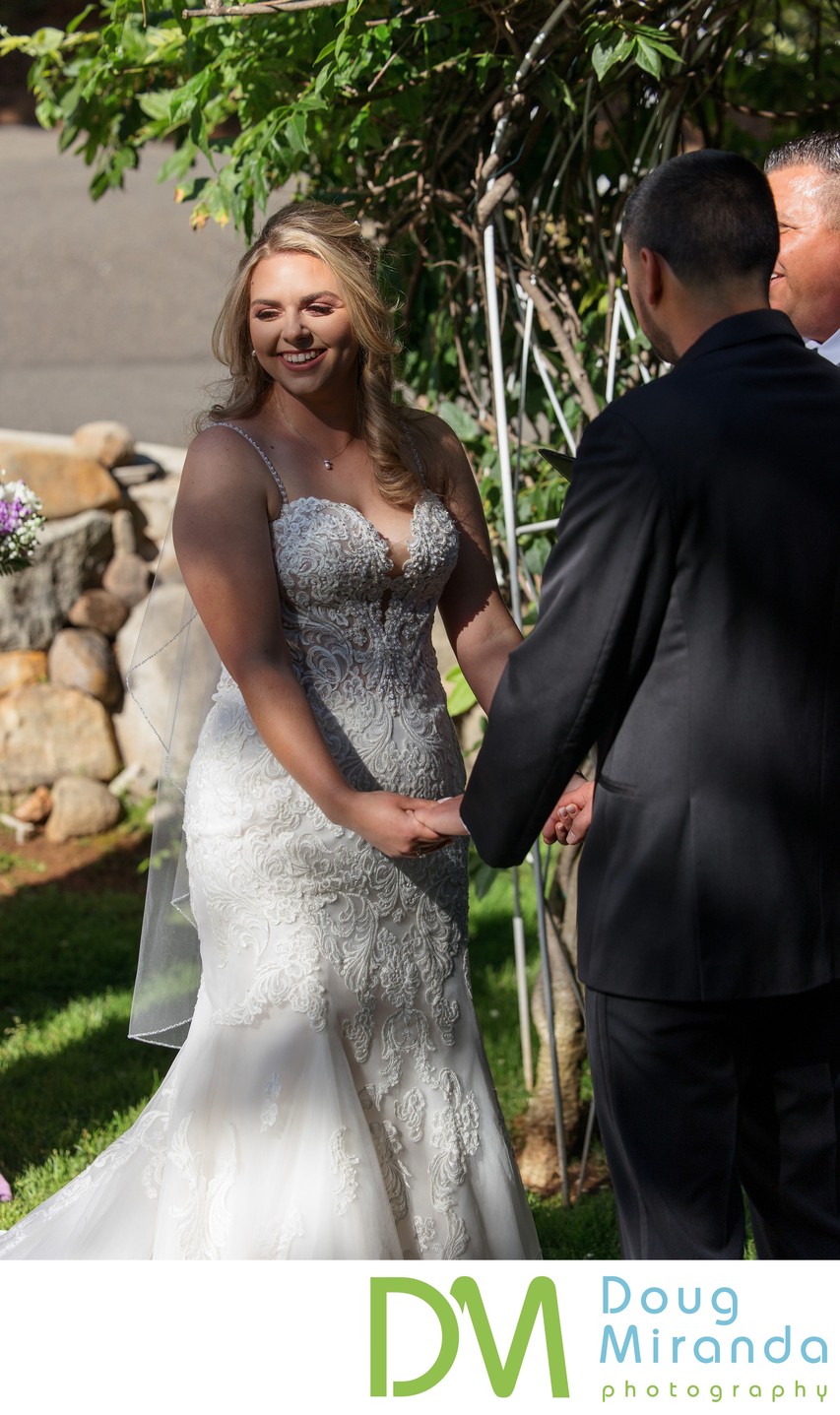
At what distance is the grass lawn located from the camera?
3641 mm

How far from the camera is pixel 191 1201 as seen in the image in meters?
2.62

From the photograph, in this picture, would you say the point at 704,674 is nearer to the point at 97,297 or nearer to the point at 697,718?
the point at 697,718

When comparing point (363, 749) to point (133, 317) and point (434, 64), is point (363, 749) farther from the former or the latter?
point (133, 317)

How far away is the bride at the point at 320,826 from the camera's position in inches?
98.6

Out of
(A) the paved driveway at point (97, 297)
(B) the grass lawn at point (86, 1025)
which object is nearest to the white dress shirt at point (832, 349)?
(B) the grass lawn at point (86, 1025)

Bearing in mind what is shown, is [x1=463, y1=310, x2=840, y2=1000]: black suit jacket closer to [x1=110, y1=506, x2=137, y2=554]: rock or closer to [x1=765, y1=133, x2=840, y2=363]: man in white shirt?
[x1=765, y1=133, x2=840, y2=363]: man in white shirt

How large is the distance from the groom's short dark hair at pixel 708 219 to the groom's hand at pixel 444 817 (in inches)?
36.1

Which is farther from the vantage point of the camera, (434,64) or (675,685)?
(434,64)

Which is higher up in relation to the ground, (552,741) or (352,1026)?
A: (552,741)

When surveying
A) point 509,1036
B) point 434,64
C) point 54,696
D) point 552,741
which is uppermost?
point 434,64

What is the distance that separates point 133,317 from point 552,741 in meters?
11.3
